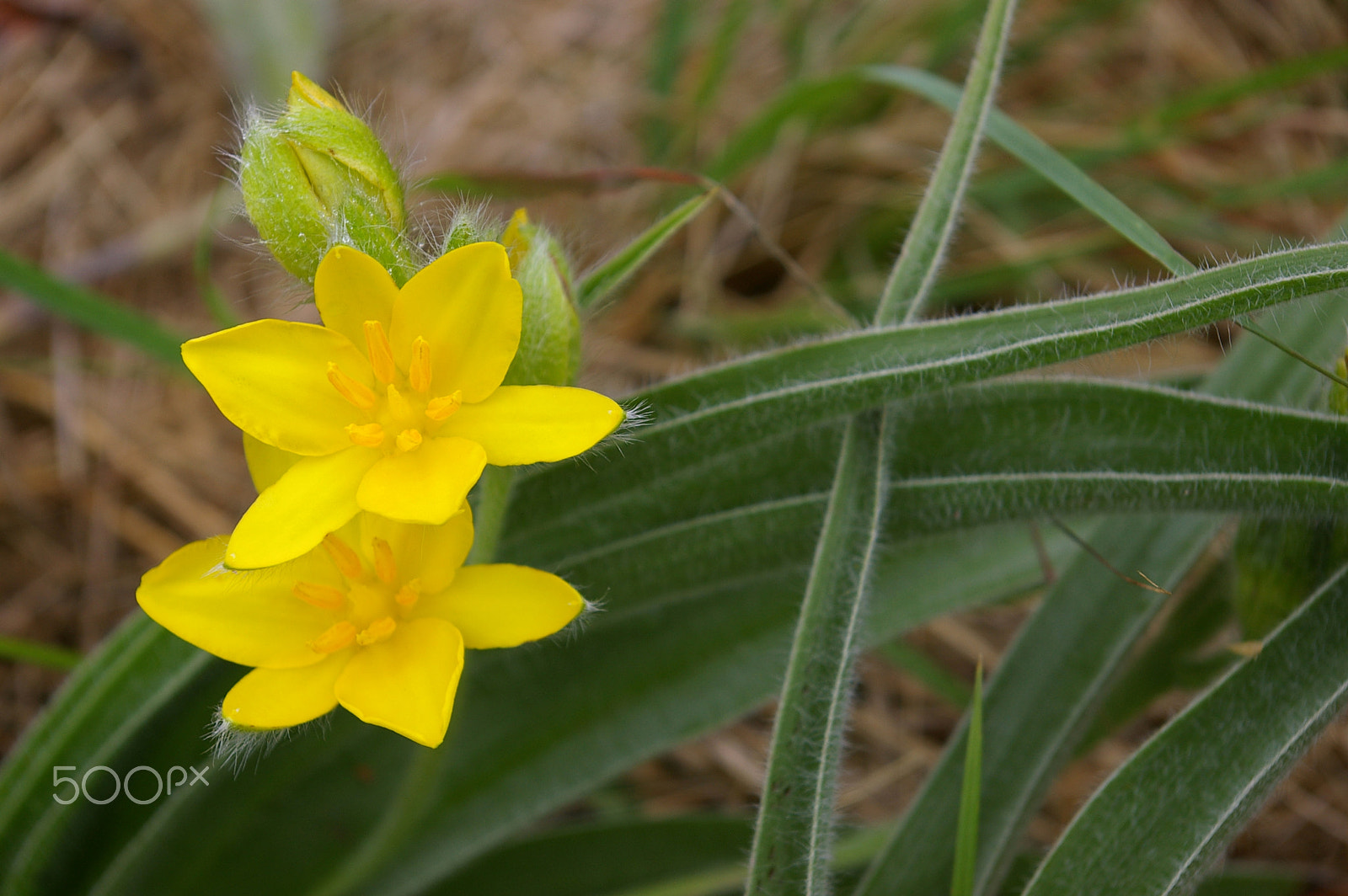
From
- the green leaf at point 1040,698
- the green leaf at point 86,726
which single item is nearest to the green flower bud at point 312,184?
the green leaf at point 86,726

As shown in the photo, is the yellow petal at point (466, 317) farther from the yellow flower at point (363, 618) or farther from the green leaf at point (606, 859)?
the green leaf at point (606, 859)

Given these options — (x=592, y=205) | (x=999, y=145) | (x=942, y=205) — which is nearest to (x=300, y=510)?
(x=942, y=205)

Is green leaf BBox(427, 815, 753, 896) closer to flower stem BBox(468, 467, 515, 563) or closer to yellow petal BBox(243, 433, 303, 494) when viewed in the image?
flower stem BBox(468, 467, 515, 563)

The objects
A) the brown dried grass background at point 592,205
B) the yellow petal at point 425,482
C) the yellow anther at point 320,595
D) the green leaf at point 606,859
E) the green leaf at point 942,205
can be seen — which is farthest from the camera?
the brown dried grass background at point 592,205

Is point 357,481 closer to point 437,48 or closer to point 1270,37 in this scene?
point 437,48

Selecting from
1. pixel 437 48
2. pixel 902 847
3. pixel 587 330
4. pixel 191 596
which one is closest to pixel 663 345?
pixel 587 330

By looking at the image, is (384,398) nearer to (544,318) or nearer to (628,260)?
(544,318)

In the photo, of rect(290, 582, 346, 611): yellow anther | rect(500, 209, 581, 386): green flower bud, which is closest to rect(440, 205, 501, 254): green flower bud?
rect(500, 209, 581, 386): green flower bud
